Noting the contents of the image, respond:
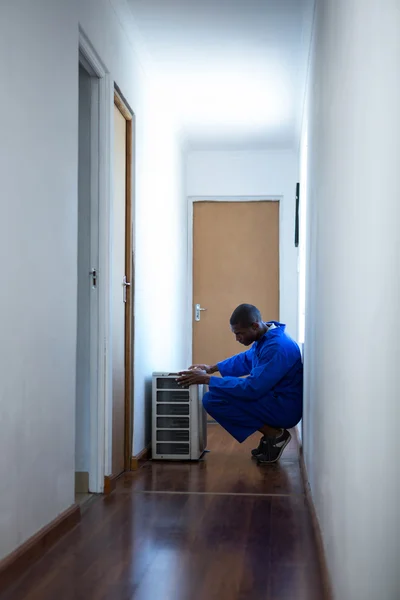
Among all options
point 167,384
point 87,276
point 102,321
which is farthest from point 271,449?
point 87,276

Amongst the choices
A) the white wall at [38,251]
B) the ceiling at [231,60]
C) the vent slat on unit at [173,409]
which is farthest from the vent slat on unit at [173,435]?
the ceiling at [231,60]

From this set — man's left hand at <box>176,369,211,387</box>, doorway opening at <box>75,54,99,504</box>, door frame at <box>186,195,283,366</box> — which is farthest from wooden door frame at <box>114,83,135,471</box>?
door frame at <box>186,195,283,366</box>

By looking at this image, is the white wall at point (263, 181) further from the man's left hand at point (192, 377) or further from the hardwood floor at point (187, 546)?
the hardwood floor at point (187, 546)

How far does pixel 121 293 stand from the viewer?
4.46 meters

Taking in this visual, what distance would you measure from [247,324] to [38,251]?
102 inches

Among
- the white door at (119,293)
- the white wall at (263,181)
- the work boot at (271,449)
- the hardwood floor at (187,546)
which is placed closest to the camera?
the hardwood floor at (187,546)

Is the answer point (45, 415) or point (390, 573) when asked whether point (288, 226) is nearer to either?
point (45, 415)

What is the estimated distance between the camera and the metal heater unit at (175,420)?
5.09 m

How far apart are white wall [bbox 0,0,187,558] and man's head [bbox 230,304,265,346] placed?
1947 mm

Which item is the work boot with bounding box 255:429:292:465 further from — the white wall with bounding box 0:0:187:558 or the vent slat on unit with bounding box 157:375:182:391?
the white wall with bounding box 0:0:187:558

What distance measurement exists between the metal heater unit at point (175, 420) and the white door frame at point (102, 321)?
112 centimetres

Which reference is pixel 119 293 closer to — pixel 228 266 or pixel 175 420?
pixel 175 420

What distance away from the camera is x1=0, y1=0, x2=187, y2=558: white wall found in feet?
8.21

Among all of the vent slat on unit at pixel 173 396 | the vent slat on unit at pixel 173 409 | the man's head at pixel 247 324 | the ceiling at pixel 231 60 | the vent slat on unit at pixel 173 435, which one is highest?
Result: the ceiling at pixel 231 60
